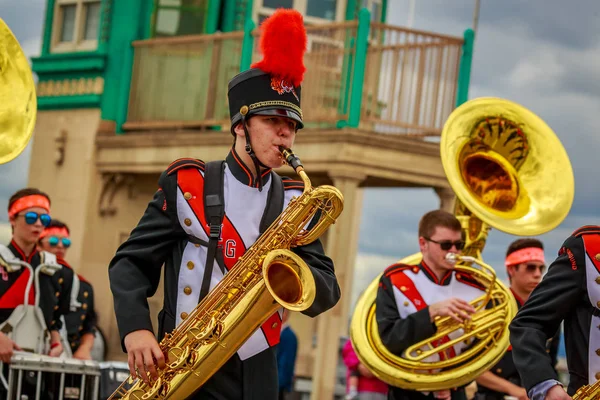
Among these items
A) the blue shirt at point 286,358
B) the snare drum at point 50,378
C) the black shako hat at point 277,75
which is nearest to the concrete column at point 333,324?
the blue shirt at point 286,358

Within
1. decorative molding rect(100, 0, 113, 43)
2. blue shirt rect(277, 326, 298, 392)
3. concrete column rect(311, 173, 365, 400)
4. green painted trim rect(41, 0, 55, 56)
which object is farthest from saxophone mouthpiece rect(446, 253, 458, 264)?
green painted trim rect(41, 0, 55, 56)

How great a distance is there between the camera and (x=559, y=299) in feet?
16.3

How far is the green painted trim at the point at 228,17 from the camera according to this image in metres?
15.7

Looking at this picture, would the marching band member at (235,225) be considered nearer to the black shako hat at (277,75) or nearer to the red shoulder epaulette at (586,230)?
the black shako hat at (277,75)

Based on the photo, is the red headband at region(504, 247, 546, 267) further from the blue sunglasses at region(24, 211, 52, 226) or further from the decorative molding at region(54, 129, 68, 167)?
the decorative molding at region(54, 129, 68, 167)

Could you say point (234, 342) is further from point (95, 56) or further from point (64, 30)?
point (64, 30)

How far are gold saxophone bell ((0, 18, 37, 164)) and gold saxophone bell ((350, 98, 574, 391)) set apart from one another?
7.70ft

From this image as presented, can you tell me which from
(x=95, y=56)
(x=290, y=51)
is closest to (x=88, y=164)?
(x=95, y=56)

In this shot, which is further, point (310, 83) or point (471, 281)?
point (310, 83)

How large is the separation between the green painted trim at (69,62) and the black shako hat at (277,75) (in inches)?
425

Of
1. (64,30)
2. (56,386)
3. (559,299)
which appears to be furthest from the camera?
(64,30)

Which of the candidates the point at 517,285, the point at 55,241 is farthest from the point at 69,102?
the point at 517,285

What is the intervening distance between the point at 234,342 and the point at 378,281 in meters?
3.25

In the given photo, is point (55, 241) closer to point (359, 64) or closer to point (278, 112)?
point (359, 64)
